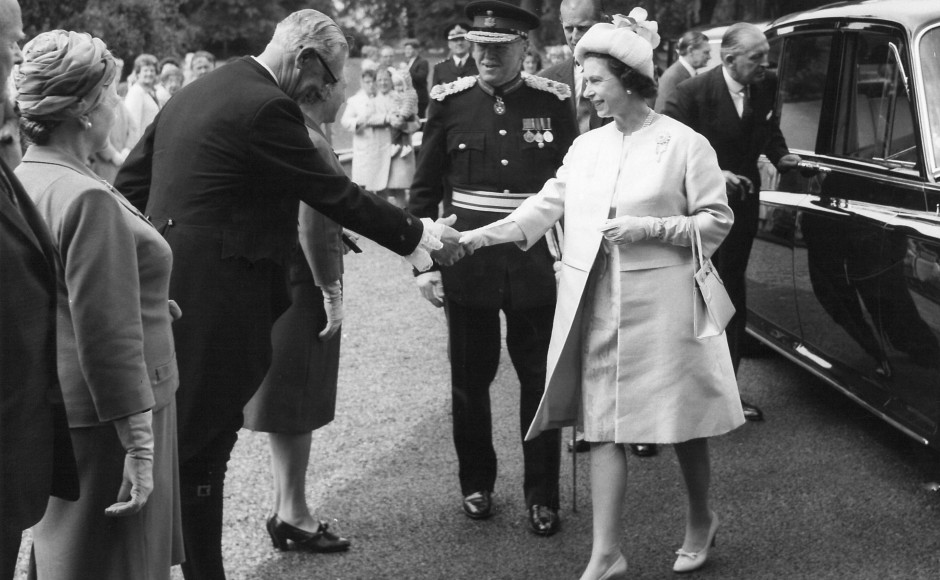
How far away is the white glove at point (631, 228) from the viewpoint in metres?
4.00

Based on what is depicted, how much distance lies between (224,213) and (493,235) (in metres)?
1.15

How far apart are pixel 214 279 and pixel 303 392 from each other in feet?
3.23

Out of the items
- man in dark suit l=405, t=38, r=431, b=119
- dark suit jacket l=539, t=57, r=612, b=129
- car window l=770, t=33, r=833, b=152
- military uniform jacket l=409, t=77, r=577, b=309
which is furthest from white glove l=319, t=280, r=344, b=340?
man in dark suit l=405, t=38, r=431, b=119

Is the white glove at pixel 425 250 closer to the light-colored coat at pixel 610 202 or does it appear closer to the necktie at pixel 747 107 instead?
the light-colored coat at pixel 610 202

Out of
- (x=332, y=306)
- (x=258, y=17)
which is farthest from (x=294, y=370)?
(x=258, y=17)

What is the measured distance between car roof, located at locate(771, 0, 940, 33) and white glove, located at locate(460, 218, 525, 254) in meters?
Result: 2.01

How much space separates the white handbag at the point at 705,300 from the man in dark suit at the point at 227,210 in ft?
3.84

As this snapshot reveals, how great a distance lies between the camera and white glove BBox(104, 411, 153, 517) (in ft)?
9.38

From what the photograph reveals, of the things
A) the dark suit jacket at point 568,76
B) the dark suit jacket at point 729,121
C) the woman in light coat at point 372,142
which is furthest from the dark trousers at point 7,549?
the woman in light coat at point 372,142

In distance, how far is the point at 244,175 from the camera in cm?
362

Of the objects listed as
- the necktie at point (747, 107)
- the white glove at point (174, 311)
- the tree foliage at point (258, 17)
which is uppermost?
the necktie at point (747, 107)

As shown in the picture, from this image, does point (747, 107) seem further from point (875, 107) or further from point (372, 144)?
point (372, 144)

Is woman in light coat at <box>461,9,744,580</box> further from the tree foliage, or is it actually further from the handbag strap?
the tree foliage

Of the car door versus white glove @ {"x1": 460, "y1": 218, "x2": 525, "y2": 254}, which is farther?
the car door
